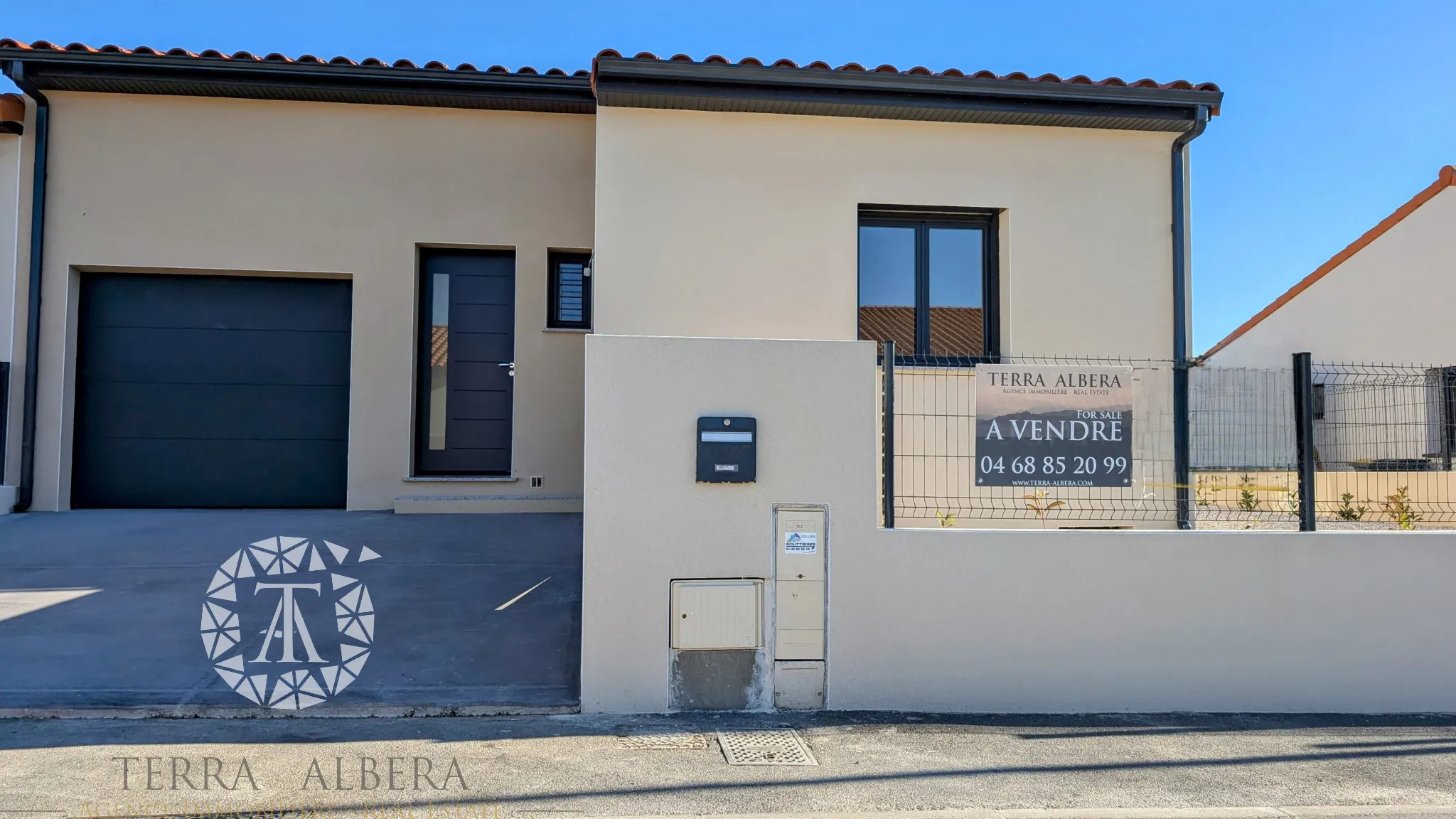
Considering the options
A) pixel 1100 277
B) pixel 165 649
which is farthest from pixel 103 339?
pixel 1100 277

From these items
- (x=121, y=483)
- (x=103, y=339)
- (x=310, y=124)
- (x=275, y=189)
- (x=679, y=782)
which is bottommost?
(x=679, y=782)

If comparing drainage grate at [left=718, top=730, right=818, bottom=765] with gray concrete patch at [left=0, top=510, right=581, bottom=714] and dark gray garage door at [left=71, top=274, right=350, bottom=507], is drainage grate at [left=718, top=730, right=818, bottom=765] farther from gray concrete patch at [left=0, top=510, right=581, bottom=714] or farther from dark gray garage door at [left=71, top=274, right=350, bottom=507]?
dark gray garage door at [left=71, top=274, right=350, bottom=507]

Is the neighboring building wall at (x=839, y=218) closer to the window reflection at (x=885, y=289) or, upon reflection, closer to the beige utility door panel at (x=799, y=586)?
the window reflection at (x=885, y=289)

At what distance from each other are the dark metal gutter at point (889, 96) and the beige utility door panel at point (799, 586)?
13.8 feet

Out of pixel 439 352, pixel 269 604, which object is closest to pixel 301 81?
pixel 439 352

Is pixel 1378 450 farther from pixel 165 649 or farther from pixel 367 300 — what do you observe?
pixel 367 300

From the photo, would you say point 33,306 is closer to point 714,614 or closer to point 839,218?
point 839,218

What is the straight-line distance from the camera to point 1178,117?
8.12 m

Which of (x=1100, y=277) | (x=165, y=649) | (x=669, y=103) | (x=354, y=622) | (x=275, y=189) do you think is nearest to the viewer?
(x=165, y=649)

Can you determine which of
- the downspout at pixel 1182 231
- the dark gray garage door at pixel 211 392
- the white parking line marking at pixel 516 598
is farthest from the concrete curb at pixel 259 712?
the downspout at pixel 1182 231

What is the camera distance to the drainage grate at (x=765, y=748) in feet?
14.0

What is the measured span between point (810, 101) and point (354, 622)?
5610 mm

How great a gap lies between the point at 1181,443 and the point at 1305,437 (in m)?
0.70

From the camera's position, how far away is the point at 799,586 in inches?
201
